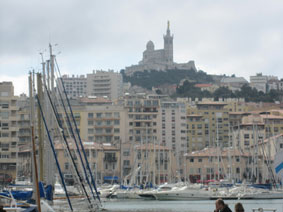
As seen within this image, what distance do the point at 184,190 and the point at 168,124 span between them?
94854mm

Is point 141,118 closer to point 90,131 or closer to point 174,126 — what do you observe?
point 90,131

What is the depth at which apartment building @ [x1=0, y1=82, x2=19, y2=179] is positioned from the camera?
123125 millimetres

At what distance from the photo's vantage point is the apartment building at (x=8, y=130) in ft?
404

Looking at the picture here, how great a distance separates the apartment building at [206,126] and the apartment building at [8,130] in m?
66.7

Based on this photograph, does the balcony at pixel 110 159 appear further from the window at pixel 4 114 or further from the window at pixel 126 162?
the window at pixel 4 114

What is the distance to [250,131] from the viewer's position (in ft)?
532

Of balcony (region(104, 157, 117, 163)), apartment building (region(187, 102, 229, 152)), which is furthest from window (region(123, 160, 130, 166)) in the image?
apartment building (region(187, 102, 229, 152))

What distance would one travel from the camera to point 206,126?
191750 millimetres

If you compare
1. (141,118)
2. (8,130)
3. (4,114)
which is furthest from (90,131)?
(8,130)

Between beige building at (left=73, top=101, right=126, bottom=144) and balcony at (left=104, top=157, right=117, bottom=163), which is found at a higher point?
beige building at (left=73, top=101, right=126, bottom=144)

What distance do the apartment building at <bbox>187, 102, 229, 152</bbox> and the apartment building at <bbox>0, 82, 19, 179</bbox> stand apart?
66.7m

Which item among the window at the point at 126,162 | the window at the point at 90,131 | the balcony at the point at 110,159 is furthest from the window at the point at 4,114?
the window at the point at 90,131

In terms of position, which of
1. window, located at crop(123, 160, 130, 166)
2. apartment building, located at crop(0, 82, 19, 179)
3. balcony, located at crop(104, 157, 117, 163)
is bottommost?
window, located at crop(123, 160, 130, 166)

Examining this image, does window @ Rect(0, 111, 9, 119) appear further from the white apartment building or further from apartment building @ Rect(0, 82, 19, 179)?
the white apartment building
